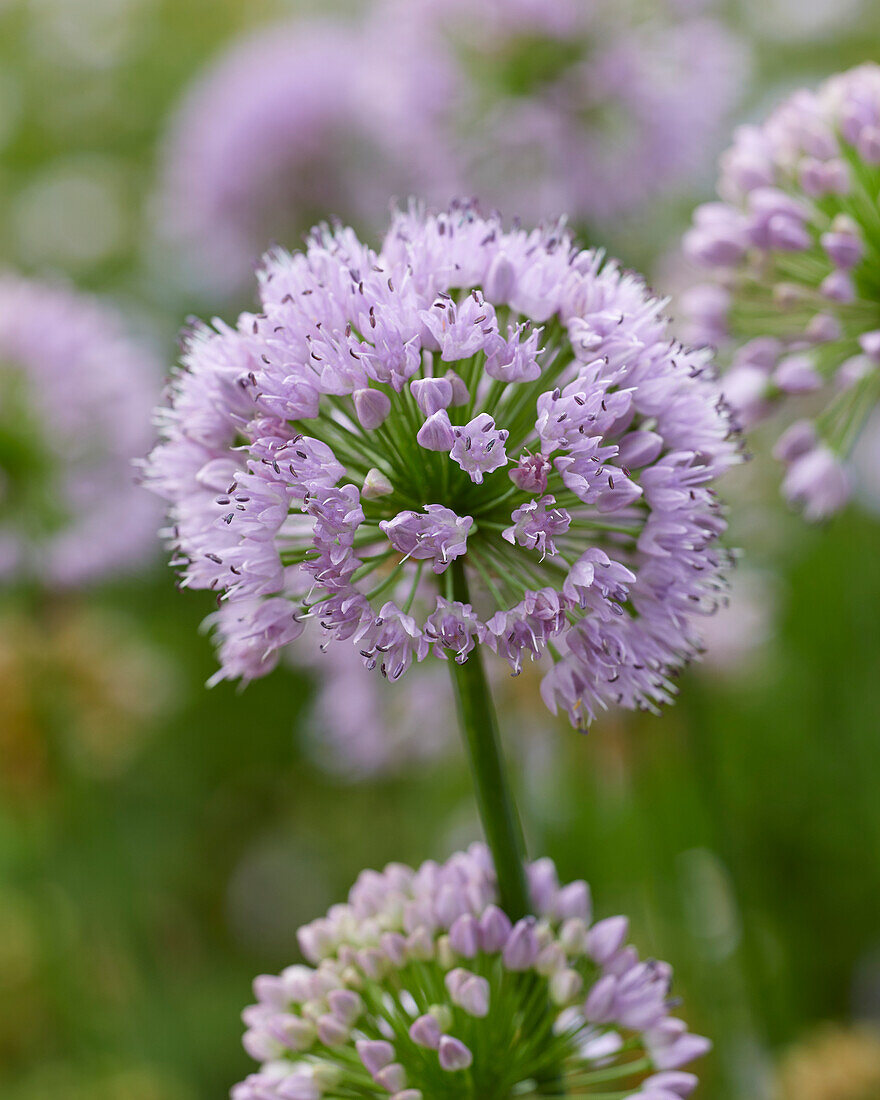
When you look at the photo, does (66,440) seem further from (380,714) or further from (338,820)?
(338,820)

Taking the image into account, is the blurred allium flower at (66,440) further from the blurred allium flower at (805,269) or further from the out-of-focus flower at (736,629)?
the blurred allium flower at (805,269)

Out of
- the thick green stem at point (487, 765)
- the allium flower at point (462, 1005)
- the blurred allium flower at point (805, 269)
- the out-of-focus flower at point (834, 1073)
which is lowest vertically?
the out-of-focus flower at point (834, 1073)

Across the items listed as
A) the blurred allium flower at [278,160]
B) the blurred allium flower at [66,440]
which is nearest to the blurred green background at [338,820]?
the blurred allium flower at [66,440]

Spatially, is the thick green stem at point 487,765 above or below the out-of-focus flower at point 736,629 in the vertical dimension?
below

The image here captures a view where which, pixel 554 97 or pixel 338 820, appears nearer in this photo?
pixel 554 97

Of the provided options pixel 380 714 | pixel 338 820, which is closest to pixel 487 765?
pixel 380 714

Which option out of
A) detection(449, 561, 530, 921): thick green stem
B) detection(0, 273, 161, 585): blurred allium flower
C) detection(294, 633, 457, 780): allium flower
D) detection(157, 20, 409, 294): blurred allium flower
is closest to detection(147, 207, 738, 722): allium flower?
detection(449, 561, 530, 921): thick green stem
